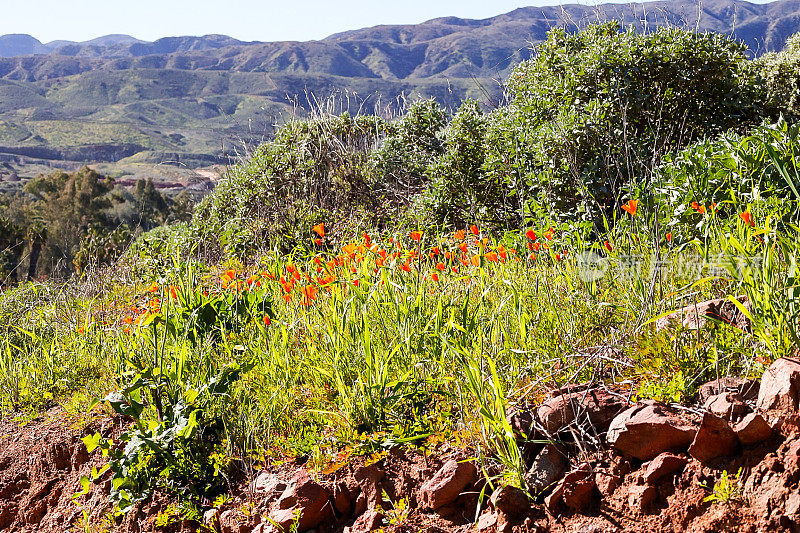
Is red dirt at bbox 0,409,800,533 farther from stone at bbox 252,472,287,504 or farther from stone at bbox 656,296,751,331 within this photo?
stone at bbox 656,296,751,331

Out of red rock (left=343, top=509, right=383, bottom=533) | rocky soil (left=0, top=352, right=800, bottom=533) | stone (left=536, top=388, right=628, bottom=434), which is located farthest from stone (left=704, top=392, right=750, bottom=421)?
red rock (left=343, top=509, right=383, bottom=533)

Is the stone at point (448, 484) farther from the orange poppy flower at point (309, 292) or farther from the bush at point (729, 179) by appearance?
the bush at point (729, 179)

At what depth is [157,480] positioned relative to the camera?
237cm

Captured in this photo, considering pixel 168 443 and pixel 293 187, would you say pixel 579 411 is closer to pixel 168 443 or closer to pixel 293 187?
pixel 168 443

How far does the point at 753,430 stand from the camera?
175cm

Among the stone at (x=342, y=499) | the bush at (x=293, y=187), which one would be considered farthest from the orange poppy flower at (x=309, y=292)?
the bush at (x=293, y=187)

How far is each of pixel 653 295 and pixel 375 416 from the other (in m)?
1.17

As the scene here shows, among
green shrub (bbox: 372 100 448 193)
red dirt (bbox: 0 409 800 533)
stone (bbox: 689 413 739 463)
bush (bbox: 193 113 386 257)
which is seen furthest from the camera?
green shrub (bbox: 372 100 448 193)

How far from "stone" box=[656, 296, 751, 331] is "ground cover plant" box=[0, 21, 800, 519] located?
0.05 metres

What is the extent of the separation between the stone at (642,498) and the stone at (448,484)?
0.48 metres

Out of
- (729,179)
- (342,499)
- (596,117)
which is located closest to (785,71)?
(596,117)

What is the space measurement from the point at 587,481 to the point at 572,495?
0.21ft

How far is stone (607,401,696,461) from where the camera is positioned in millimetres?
1859

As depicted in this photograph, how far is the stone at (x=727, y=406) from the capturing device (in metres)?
1.84
